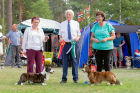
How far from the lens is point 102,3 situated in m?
20.2

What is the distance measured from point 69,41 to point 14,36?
5.41 meters

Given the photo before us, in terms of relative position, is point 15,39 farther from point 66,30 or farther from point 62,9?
point 62,9

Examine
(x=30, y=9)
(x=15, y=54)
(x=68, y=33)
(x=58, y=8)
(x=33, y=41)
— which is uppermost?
(x=58, y=8)

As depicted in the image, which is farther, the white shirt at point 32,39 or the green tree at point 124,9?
the green tree at point 124,9

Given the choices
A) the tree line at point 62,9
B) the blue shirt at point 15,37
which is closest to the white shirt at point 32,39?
the blue shirt at point 15,37

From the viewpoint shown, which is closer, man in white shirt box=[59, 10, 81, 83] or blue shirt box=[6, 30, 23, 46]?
man in white shirt box=[59, 10, 81, 83]

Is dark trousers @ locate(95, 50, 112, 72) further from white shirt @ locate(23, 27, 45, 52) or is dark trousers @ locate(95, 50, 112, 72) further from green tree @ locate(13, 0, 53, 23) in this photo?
green tree @ locate(13, 0, 53, 23)

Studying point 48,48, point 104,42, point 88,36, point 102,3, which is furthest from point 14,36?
point 102,3

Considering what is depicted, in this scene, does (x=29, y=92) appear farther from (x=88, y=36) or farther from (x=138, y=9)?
(x=138, y=9)

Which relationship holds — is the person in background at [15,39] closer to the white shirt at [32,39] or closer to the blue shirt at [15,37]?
the blue shirt at [15,37]

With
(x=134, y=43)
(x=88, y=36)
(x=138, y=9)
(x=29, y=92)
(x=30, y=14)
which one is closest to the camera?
(x=29, y=92)

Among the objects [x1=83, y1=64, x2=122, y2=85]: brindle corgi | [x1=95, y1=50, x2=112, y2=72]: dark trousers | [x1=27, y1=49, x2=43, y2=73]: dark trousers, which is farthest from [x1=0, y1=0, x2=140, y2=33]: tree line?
[x1=83, y1=64, x2=122, y2=85]: brindle corgi

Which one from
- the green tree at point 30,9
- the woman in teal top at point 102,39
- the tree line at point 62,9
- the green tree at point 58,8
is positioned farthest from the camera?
the green tree at point 58,8

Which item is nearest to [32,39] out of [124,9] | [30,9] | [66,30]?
[66,30]
